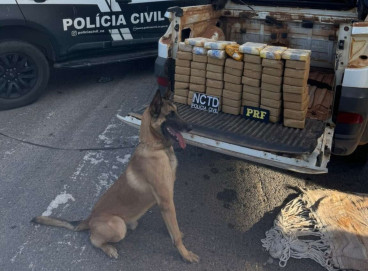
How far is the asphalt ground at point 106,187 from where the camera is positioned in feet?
9.22

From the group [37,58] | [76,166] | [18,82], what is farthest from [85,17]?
[76,166]

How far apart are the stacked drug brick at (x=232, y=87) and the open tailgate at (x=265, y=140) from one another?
78 mm

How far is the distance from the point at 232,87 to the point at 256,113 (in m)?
0.32

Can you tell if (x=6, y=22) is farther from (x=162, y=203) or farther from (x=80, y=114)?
→ (x=162, y=203)

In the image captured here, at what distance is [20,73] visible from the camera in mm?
5176

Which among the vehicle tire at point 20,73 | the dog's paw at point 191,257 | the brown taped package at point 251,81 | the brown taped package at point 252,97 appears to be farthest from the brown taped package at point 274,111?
the vehicle tire at point 20,73

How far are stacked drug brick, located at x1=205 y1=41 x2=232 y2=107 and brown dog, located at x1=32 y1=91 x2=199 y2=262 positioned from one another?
30.1 inches

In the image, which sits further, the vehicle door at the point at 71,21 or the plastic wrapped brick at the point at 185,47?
the vehicle door at the point at 71,21

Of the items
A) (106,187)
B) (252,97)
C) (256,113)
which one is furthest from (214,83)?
(106,187)

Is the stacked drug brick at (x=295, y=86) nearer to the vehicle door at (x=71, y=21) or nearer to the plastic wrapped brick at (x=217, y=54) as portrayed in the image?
the plastic wrapped brick at (x=217, y=54)

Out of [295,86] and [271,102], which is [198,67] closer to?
[271,102]

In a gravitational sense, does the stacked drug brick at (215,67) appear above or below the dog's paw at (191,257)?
above

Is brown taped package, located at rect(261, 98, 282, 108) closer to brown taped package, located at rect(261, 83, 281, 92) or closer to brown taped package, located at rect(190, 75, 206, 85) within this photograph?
brown taped package, located at rect(261, 83, 281, 92)

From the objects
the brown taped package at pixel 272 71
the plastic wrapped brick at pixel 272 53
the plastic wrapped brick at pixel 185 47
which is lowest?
the brown taped package at pixel 272 71
